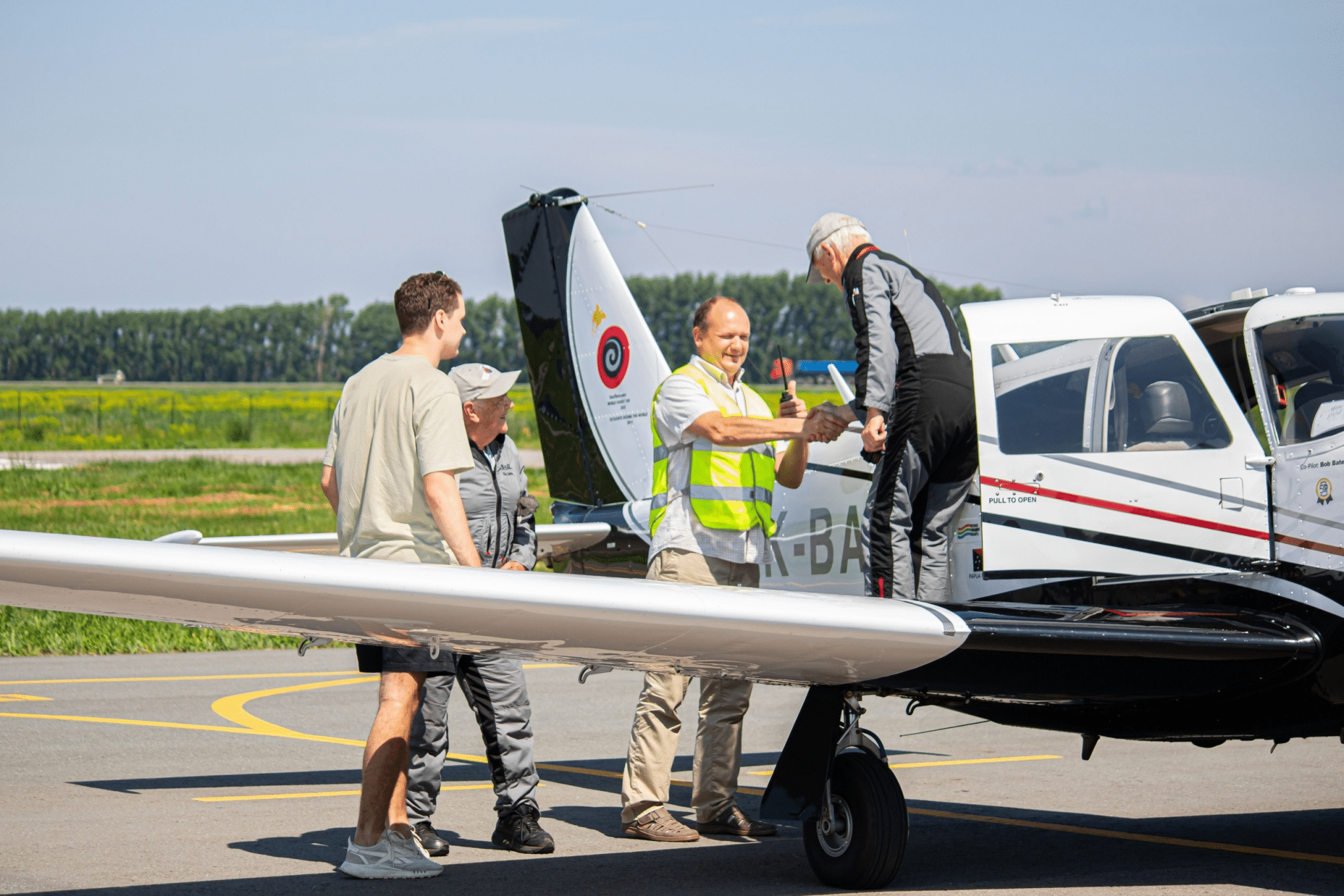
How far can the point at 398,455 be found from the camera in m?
4.87

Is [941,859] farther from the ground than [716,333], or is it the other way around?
[716,333]

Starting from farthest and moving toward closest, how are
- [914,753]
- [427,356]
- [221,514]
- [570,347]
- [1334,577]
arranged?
[221,514] → [570,347] → [914,753] → [427,356] → [1334,577]

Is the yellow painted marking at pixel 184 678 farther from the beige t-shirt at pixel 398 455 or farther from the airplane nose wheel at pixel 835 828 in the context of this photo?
the airplane nose wheel at pixel 835 828

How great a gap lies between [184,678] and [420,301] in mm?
6911

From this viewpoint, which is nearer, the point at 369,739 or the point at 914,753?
the point at 369,739

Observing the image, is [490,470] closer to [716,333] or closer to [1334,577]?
[716,333]

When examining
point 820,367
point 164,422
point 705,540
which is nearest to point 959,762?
point 820,367

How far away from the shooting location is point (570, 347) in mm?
9961

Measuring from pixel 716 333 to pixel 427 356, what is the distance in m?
1.47

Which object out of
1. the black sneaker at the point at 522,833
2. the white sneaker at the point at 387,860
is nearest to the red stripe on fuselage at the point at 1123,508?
the black sneaker at the point at 522,833

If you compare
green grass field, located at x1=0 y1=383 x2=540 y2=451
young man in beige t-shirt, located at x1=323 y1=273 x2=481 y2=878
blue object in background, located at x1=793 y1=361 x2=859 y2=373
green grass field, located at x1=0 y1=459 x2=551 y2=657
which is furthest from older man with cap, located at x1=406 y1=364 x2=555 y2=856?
green grass field, located at x1=0 y1=383 x2=540 y2=451

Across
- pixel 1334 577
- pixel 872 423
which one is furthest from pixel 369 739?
pixel 1334 577

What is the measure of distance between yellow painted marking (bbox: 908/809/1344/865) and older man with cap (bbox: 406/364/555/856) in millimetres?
1977

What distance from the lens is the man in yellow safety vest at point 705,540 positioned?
19.0 feet
